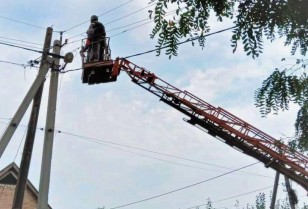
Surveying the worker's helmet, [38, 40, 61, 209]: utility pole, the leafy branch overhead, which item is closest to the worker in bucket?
the worker's helmet

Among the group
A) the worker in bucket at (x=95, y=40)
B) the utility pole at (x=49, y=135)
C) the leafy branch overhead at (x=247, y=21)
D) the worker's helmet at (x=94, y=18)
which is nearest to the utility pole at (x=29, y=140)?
the utility pole at (x=49, y=135)

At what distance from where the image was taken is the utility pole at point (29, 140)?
10414 mm

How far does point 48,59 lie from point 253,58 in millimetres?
9824

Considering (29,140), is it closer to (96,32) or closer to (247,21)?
(96,32)

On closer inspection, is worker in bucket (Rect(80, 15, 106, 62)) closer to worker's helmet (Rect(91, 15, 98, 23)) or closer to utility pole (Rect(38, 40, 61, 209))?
worker's helmet (Rect(91, 15, 98, 23))

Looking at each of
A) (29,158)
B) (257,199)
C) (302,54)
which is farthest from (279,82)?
(257,199)

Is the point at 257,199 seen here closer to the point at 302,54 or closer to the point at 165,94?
the point at 165,94

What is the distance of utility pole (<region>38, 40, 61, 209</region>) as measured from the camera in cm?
994

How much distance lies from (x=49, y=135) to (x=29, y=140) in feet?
2.57

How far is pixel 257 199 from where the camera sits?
380 feet

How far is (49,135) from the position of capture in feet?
35.1

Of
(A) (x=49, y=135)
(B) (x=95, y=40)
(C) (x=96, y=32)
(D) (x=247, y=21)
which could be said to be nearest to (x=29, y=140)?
(A) (x=49, y=135)

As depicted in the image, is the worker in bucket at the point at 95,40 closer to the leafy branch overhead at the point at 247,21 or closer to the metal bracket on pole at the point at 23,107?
the metal bracket on pole at the point at 23,107

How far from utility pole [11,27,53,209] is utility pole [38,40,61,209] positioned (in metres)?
0.28
